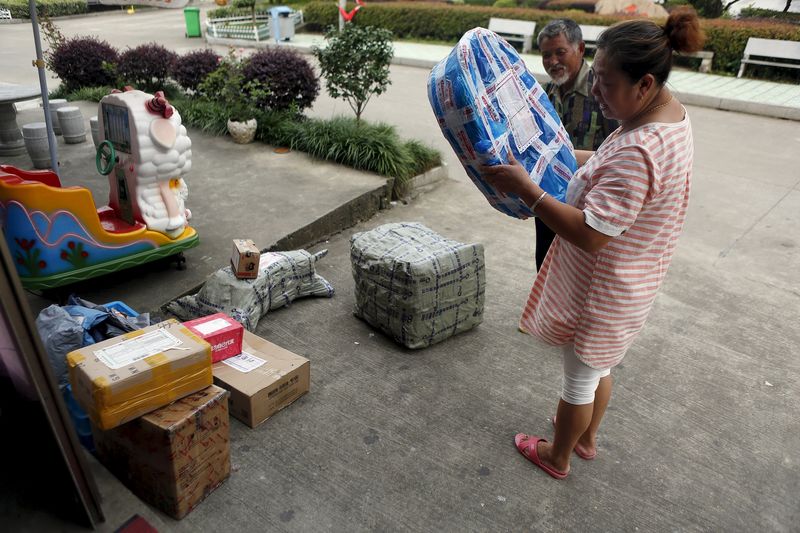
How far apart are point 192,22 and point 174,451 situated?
19.3 m

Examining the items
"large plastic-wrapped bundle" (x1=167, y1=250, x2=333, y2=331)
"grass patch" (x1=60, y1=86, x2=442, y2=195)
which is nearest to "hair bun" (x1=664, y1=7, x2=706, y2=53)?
"large plastic-wrapped bundle" (x1=167, y1=250, x2=333, y2=331)

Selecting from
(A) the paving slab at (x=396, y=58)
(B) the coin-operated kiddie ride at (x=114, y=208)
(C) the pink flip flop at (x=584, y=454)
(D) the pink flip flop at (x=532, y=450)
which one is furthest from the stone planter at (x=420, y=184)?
(A) the paving slab at (x=396, y=58)

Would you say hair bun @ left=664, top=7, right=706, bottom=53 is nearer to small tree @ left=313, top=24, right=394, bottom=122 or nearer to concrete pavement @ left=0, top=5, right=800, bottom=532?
concrete pavement @ left=0, top=5, right=800, bottom=532

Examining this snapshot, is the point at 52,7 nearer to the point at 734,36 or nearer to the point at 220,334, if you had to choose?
the point at 734,36

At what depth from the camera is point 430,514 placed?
7.75 ft

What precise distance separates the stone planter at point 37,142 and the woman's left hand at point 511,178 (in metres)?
5.38

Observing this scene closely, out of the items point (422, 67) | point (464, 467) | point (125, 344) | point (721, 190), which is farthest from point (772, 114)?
point (125, 344)

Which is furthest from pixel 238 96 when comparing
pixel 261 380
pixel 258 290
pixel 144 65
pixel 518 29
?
pixel 518 29

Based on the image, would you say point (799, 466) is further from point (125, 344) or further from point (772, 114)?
point (772, 114)

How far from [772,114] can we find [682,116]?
10.4m

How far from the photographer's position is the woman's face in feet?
5.87

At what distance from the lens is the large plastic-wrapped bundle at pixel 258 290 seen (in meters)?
3.33

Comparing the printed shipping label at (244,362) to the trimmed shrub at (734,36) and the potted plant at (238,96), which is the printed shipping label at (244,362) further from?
the trimmed shrub at (734,36)

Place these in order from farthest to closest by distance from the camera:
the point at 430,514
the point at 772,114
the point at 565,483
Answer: the point at 772,114
the point at 565,483
the point at 430,514
